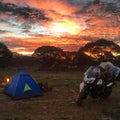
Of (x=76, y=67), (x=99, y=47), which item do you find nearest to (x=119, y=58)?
(x=99, y=47)

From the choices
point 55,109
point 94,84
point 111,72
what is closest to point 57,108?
point 55,109

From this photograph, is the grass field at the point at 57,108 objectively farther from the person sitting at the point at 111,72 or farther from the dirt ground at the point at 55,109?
the person sitting at the point at 111,72

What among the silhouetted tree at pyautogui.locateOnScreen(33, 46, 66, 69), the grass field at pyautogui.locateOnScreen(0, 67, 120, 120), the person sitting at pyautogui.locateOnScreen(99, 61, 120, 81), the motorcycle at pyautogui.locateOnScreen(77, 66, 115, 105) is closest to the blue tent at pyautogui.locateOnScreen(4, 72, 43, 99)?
the grass field at pyautogui.locateOnScreen(0, 67, 120, 120)

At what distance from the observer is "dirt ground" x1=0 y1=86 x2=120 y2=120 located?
11.4m

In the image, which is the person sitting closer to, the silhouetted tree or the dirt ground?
the dirt ground

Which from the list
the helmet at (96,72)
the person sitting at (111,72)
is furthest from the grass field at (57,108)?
the helmet at (96,72)

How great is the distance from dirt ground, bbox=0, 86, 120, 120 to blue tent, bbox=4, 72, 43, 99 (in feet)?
1.17

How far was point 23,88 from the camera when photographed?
15.1m

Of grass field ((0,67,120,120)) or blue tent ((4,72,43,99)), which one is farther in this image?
blue tent ((4,72,43,99))

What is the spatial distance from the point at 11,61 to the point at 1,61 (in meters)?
2.16

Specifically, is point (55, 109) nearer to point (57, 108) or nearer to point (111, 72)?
point (57, 108)

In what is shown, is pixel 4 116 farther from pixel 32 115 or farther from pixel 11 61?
pixel 11 61

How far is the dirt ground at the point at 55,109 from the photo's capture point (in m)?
11.4

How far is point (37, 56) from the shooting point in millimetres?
47219
